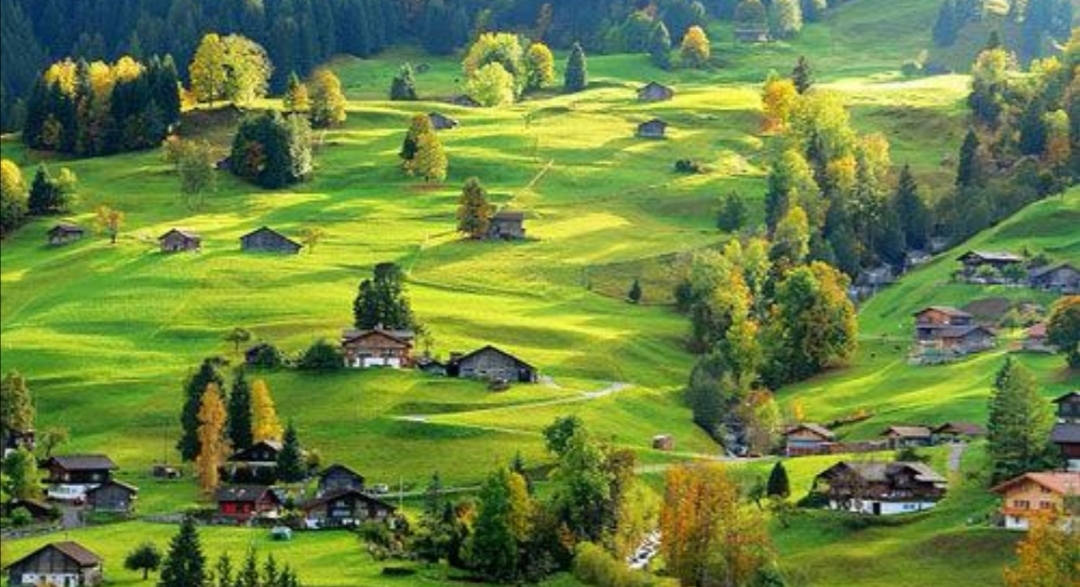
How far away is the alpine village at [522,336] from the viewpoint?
8675 cm

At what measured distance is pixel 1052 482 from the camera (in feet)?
301

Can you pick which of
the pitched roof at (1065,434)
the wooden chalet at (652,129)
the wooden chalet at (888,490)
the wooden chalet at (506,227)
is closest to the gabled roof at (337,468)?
the wooden chalet at (888,490)

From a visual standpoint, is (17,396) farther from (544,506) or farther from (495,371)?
(495,371)

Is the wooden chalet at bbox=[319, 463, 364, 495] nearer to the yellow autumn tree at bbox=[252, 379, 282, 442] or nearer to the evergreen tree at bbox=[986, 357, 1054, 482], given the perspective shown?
the yellow autumn tree at bbox=[252, 379, 282, 442]

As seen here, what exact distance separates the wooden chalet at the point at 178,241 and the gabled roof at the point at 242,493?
3826 centimetres

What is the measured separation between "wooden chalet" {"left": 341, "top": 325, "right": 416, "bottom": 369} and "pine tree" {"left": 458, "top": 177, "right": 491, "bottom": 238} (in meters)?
35.5

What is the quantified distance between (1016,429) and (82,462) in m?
41.5

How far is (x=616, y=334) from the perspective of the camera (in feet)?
447

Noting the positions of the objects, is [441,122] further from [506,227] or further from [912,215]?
[912,215]

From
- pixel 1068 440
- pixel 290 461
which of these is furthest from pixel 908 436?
pixel 290 461

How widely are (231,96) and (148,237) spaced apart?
57.2 meters

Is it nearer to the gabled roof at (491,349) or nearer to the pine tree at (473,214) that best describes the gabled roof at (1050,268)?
the pine tree at (473,214)

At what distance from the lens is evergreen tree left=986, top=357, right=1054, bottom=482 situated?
9781 centimetres

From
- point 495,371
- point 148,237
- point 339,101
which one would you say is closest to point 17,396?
point 495,371
